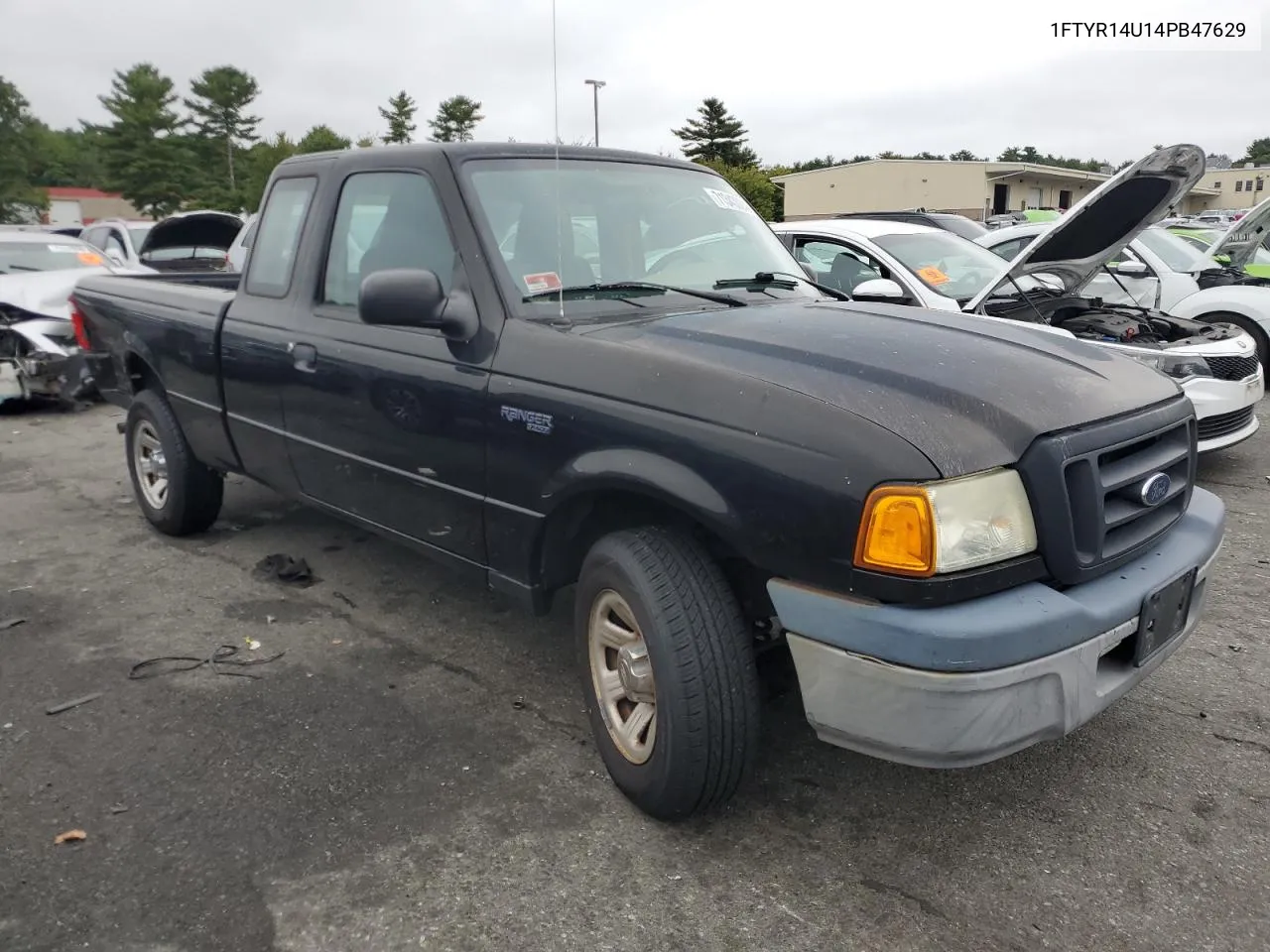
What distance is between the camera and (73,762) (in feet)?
10.1

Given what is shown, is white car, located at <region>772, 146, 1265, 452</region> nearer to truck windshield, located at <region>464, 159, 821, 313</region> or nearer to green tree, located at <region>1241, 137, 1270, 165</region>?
truck windshield, located at <region>464, 159, 821, 313</region>

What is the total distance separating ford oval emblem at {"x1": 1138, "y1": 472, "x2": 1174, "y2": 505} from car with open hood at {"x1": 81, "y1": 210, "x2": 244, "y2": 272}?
1165cm

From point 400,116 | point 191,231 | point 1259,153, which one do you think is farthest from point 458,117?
point 1259,153

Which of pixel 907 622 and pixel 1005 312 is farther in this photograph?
pixel 1005 312

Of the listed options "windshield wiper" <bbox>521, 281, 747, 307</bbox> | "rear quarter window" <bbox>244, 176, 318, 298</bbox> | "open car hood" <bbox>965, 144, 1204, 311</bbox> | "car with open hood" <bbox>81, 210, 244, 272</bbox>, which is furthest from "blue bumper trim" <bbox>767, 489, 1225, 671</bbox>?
"car with open hood" <bbox>81, 210, 244, 272</bbox>

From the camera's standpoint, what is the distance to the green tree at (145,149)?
56562mm

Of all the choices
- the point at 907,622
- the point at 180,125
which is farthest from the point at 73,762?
the point at 180,125

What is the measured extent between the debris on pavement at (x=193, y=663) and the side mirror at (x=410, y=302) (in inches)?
64.1

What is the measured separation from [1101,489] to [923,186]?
54935 mm

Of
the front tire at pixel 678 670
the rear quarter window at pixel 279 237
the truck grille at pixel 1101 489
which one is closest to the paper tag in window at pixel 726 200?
the rear quarter window at pixel 279 237

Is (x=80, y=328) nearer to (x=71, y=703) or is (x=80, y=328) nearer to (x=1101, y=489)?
(x=71, y=703)

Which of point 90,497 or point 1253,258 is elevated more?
point 1253,258

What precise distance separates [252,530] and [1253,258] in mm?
10467

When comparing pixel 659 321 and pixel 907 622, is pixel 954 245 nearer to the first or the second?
pixel 659 321
